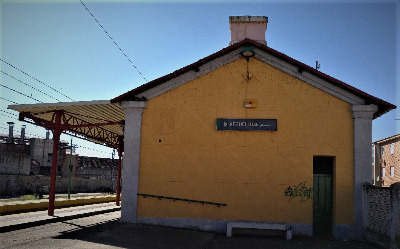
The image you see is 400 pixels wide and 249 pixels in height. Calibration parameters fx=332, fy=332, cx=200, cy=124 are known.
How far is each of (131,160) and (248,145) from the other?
151 inches

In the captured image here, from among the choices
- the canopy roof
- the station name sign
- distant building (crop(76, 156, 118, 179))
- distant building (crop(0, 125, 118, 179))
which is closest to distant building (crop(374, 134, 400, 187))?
the station name sign

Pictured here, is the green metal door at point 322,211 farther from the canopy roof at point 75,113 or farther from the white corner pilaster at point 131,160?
the canopy roof at point 75,113

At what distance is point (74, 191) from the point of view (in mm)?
41344

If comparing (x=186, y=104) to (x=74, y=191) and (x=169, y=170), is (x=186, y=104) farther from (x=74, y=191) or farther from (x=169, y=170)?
(x=74, y=191)

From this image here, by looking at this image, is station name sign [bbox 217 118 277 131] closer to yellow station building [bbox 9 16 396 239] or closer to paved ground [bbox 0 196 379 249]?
yellow station building [bbox 9 16 396 239]

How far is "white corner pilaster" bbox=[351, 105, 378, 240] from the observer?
33.4 ft

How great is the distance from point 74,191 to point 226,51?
36.2 metres

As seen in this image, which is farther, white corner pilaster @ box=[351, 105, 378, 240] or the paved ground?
white corner pilaster @ box=[351, 105, 378, 240]

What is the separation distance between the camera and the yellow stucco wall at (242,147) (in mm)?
10492

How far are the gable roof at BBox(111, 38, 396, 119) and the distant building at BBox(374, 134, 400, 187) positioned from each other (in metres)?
31.1

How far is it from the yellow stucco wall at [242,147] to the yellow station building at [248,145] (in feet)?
0.10

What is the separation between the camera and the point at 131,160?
10.9 metres

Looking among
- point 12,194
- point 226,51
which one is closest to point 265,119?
point 226,51

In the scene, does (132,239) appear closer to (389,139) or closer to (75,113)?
(75,113)
